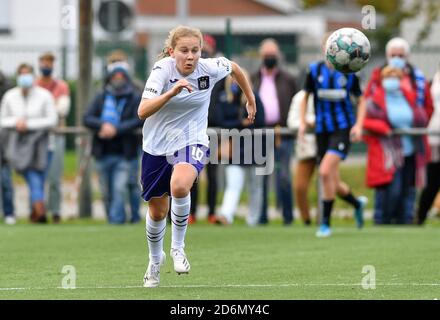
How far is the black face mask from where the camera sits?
1861cm

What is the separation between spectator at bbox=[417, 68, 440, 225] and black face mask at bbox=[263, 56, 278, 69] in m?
2.22

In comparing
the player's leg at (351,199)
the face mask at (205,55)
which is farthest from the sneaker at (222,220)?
the face mask at (205,55)

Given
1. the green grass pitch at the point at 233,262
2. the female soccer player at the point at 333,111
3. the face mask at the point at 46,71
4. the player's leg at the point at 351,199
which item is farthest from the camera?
the face mask at the point at 46,71

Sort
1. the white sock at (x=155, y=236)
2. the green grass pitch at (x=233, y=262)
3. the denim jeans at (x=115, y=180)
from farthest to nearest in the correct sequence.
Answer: the denim jeans at (x=115, y=180)
the white sock at (x=155, y=236)
the green grass pitch at (x=233, y=262)

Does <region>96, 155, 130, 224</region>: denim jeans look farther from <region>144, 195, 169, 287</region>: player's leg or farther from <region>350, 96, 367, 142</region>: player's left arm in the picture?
<region>144, 195, 169, 287</region>: player's leg

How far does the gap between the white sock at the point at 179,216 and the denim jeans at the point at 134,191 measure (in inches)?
311

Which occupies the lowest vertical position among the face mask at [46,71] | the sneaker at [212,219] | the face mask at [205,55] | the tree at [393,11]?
the sneaker at [212,219]

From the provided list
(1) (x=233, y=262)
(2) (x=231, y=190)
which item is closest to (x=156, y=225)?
(1) (x=233, y=262)

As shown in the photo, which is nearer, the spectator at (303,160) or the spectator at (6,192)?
the spectator at (303,160)

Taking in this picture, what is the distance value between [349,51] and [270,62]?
5.83 metres

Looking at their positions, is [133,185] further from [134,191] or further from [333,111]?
[333,111]

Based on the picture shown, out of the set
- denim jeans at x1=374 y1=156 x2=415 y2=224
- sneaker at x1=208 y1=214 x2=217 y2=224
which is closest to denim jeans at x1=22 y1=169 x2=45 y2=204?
sneaker at x1=208 y1=214 x2=217 y2=224

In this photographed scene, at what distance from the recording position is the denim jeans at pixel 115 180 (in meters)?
18.2

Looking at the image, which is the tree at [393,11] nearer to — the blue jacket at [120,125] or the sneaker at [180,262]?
the blue jacket at [120,125]
